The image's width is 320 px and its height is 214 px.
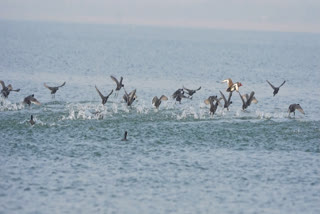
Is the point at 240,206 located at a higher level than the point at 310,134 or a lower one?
lower

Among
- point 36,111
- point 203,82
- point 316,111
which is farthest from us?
point 203,82

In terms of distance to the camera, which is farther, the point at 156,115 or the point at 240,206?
the point at 156,115

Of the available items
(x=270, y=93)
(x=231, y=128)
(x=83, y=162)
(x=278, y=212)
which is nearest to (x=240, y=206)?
(x=278, y=212)

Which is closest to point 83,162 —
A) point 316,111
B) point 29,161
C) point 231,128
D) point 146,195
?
point 29,161

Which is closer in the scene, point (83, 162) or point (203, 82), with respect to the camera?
point (83, 162)

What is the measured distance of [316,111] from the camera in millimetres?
35312

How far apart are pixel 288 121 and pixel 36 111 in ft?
45.0

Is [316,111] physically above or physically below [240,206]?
above

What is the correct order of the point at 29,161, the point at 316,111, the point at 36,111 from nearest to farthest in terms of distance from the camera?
the point at 29,161 → the point at 36,111 → the point at 316,111

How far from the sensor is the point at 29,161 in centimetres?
2155

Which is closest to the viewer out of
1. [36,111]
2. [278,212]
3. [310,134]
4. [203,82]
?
[278,212]

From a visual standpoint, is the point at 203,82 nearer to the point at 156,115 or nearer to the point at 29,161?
the point at 156,115

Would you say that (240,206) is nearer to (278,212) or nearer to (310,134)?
(278,212)

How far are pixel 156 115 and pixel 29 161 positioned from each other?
10.3 m
